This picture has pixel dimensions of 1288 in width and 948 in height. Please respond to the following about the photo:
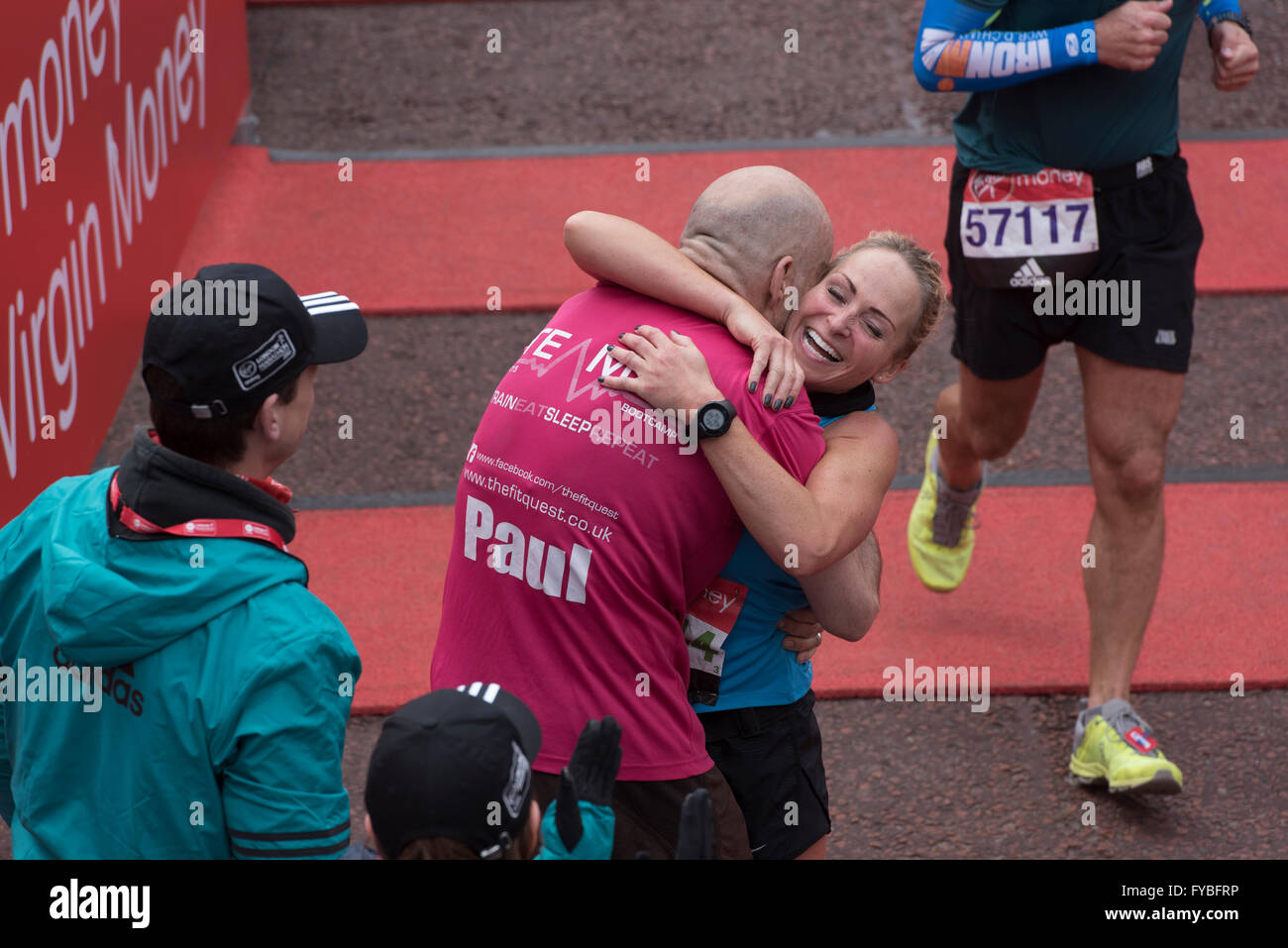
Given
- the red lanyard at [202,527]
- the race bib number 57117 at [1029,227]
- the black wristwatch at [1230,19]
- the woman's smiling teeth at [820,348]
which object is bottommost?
the red lanyard at [202,527]

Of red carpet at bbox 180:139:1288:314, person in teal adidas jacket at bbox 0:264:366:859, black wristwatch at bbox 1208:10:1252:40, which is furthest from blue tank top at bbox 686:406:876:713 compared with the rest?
red carpet at bbox 180:139:1288:314

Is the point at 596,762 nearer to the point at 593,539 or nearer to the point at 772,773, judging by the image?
the point at 593,539

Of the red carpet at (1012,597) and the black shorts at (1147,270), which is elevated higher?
the black shorts at (1147,270)

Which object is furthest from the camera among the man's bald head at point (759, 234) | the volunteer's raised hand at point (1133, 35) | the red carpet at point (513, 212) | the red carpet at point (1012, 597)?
the red carpet at point (513, 212)

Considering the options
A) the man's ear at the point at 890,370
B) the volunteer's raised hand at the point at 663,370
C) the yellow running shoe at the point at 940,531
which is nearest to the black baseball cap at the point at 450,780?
the volunteer's raised hand at the point at 663,370

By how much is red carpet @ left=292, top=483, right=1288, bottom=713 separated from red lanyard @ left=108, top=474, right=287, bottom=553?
2.39 meters

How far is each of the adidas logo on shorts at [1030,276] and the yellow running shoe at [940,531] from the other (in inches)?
34.1

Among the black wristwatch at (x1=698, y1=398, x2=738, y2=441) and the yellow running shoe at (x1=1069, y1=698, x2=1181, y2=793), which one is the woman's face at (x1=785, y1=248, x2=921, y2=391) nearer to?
the black wristwatch at (x1=698, y1=398, x2=738, y2=441)

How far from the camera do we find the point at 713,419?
2.54 m

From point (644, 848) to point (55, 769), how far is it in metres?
1.01

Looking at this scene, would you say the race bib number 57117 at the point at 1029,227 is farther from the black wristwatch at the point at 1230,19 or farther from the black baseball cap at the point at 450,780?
the black baseball cap at the point at 450,780

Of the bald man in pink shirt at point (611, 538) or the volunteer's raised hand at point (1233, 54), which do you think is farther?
the volunteer's raised hand at point (1233, 54)

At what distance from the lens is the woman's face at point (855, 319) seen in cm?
289

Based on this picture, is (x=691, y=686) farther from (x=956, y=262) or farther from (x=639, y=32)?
(x=639, y=32)
